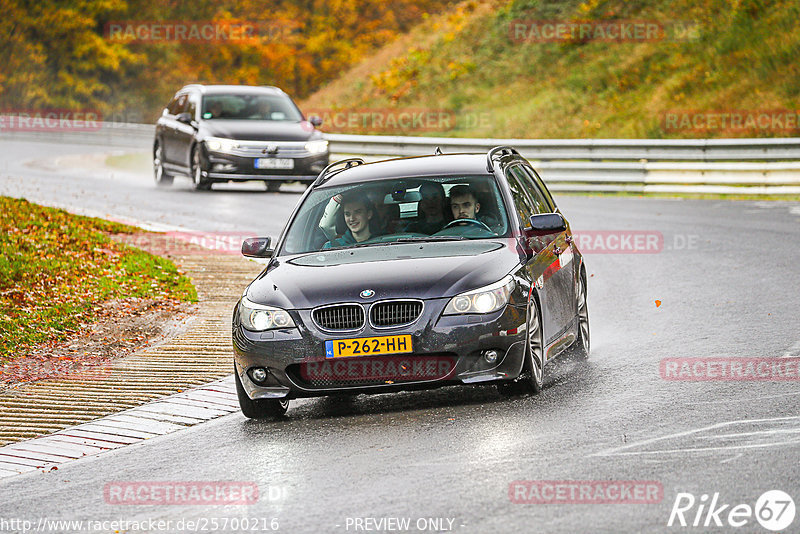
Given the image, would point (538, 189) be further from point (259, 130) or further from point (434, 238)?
point (259, 130)

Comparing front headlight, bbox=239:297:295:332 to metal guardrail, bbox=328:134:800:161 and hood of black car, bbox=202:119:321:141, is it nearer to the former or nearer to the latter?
metal guardrail, bbox=328:134:800:161

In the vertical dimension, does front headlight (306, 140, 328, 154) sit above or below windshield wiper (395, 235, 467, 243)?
below

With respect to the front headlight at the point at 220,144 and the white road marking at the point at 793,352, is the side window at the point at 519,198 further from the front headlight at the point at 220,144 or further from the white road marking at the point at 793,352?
the front headlight at the point at 220,144

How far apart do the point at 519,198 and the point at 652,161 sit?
17.0m

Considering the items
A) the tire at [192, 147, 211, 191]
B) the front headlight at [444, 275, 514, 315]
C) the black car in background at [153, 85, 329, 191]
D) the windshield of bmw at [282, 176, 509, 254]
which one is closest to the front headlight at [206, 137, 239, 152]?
the black car in background at [153, 85, 329, 191]

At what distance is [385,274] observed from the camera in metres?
8.64

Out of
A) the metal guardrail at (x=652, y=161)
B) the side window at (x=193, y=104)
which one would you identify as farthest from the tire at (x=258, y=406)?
the side window at (x=193, y=104)

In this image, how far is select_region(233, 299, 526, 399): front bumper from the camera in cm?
834

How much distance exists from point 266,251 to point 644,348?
306 centimetres

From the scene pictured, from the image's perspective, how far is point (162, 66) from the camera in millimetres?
66938

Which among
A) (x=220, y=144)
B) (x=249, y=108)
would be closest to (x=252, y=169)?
(x=220, y=144)

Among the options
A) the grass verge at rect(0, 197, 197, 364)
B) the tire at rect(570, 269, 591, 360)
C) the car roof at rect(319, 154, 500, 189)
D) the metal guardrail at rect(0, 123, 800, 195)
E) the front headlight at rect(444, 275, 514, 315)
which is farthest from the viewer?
the metal guardrail at rect(0, 123, 800, 195)

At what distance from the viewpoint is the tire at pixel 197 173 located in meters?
25.2

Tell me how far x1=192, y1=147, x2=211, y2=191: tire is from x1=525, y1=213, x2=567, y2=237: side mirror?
1631cm
